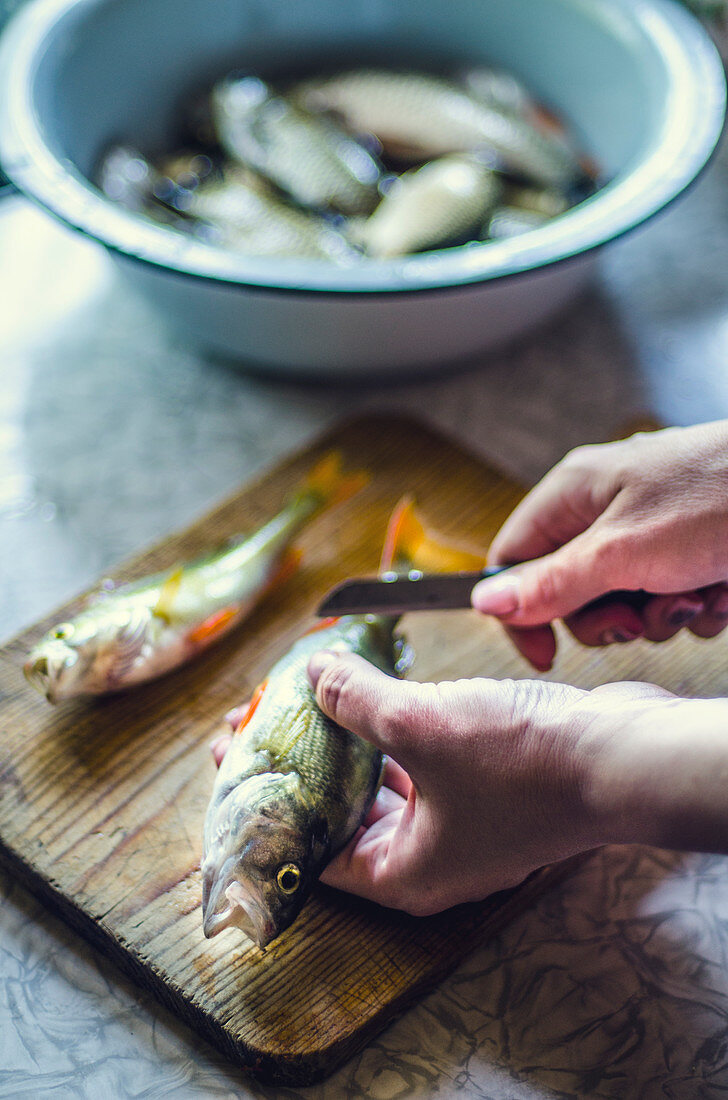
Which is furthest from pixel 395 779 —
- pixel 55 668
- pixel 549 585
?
pixel 55 668

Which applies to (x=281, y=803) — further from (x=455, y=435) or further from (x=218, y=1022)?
(x=455, y=435)

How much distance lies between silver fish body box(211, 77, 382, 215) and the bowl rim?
1.04 ft

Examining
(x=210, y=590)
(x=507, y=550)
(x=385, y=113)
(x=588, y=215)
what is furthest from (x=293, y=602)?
(x=385, y=113)

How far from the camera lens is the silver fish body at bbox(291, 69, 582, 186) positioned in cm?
150

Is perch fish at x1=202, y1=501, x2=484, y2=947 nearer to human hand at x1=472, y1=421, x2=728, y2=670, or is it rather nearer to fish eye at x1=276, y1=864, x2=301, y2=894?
fish eye at x1=276, y1=864, x2=301, y2=894

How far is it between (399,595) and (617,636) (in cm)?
24

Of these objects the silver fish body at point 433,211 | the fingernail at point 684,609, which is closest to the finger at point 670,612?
the fingernail at point 684,609

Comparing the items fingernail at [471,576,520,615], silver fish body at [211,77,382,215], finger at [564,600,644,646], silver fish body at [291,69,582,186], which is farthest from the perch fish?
silver fish body at [291,69,582,186]

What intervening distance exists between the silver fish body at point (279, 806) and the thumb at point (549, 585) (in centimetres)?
20

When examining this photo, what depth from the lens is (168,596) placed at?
1.00 m

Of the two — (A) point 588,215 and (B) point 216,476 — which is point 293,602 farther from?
(A) point 588,215

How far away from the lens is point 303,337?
3.94ft

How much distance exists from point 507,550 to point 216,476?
44 centimetres

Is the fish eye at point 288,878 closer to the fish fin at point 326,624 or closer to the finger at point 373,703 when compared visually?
the finger at point 373,703
